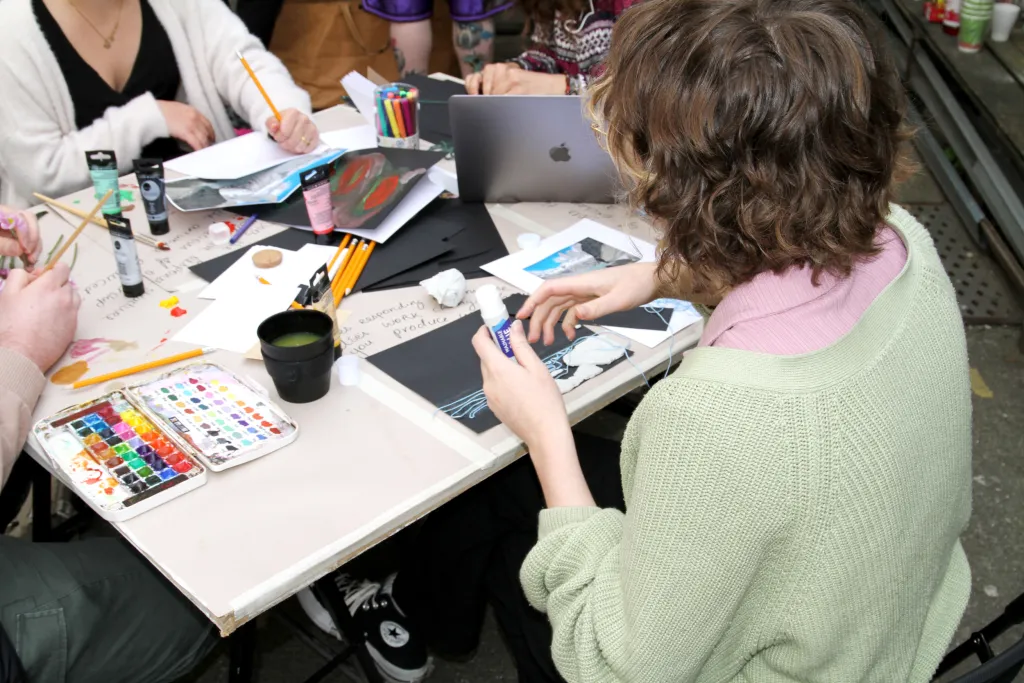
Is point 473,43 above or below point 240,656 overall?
above

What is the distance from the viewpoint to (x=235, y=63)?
2068mm

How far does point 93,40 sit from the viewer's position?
193 cm

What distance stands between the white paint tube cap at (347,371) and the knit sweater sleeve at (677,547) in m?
0.43

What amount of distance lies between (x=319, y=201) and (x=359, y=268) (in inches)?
5.7

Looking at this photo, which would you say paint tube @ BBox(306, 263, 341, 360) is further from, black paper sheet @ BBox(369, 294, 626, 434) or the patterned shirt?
the patterned shirt

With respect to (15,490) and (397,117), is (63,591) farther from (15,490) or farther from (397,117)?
(397,117)

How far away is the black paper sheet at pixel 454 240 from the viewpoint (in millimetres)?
1424

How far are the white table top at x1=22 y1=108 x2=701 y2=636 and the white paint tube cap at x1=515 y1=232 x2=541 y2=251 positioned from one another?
0.11 metres

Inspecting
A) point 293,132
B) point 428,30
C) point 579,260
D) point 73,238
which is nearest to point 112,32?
point 293,132

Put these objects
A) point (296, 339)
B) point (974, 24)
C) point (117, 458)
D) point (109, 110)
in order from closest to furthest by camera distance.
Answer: point (117, 458) → point (296, 339) → point (109, 110) → point (974, 24)

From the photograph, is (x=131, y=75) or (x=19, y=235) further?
(x=131, y=75)

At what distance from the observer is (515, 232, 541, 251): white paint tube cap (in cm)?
A: 150

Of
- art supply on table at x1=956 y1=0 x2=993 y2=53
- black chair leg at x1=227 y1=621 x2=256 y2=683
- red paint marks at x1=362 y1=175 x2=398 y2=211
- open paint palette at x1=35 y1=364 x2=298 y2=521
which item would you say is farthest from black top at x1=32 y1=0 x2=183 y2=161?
art supply on table at x1=956 y1=0 x2=993 y2=53

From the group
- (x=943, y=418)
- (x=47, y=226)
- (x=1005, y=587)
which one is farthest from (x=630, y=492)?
(x=1005, y=587)
